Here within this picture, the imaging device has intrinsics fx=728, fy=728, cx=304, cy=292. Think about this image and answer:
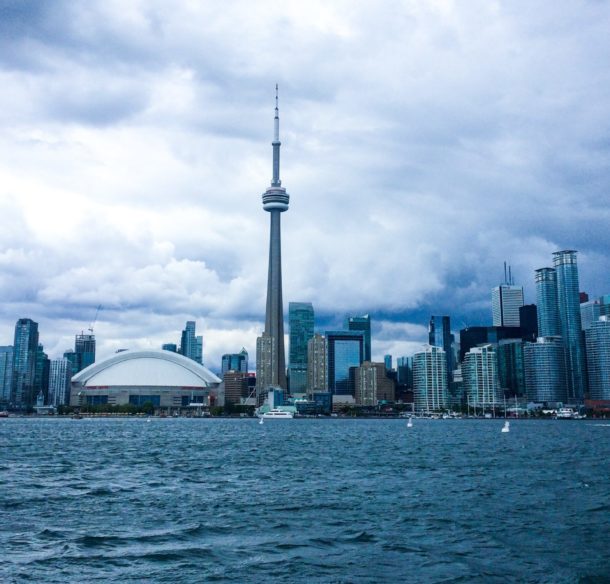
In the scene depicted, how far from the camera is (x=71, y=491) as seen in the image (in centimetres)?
3803

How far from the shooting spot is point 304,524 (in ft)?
93.2

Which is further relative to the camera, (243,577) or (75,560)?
(75,560)

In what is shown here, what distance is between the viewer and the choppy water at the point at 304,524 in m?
21.4

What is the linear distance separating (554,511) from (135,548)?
18180 mm

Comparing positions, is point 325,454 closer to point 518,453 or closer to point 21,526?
point 518,453

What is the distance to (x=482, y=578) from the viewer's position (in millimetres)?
20500

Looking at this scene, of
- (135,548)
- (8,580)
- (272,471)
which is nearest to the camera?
(8,580)

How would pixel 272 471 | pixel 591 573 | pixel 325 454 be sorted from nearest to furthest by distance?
1. pixel 591 573
2. pixel 272 471
3. pixel 325 454

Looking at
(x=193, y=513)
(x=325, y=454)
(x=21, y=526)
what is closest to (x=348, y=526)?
(x=193, y=513)

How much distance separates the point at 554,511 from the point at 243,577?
1679 centimetres

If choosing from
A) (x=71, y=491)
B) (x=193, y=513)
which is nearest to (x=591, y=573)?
(x=193, y=513)

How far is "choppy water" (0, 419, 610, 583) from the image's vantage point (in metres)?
21.4

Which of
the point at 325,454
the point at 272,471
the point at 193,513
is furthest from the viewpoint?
the point at 325,454

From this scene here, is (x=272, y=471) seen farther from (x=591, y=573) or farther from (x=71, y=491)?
(x=591, y=573)
